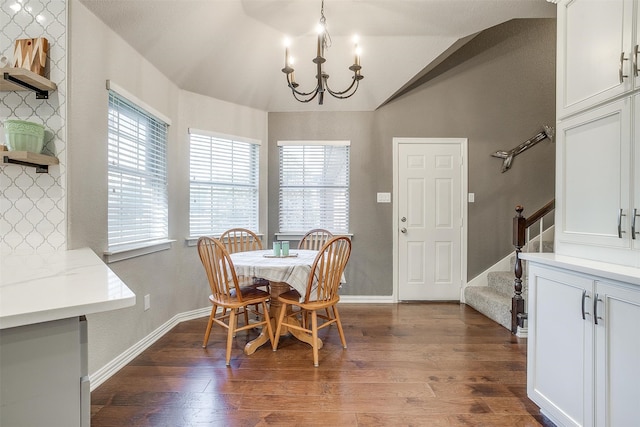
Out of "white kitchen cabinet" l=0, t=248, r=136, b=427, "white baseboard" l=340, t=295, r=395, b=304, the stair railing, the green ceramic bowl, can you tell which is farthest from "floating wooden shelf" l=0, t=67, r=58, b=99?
the stair railing

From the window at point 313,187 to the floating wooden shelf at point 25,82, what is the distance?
2289 mm

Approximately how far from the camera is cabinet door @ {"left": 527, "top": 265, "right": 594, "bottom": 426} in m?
1.32

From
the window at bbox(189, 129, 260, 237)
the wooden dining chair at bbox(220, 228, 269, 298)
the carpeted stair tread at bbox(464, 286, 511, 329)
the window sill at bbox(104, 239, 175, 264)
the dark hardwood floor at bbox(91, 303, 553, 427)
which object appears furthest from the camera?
the window at bbox(189, 129, 260, 237)

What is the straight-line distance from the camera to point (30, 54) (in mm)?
1716

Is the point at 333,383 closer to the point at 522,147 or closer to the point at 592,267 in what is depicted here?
the point at 592,267

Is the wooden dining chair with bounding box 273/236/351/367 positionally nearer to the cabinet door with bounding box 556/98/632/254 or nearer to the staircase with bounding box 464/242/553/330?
the cabinet door with bounding box 556/98/632/254

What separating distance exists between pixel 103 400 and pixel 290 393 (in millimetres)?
1084

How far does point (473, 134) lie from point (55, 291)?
4.02 metres

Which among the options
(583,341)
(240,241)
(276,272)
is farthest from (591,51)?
(240,241)

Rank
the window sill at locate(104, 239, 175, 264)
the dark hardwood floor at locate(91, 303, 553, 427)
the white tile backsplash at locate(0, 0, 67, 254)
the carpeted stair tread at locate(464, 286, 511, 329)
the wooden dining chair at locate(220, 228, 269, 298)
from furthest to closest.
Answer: the wooden dining chair at locate(220, 228, 269, 298), the carpeted stair tread at locate(464, 286, 511, 329), the window sill at locate(104, 239, 175, 264), the white tile backsplash at locate(0, 0, 67, 254), the dark hardwood floor at locate(91, 303, 553, 427)

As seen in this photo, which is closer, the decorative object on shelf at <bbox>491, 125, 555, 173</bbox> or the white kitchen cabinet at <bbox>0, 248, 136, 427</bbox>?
the white kitchen cabinet at <bbox>0, 248, 136, 427</bbox>

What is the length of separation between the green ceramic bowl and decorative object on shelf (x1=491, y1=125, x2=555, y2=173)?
164 inches

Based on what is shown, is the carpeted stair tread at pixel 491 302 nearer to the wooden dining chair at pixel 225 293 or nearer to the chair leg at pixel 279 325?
the chair leg at pixel 279 325

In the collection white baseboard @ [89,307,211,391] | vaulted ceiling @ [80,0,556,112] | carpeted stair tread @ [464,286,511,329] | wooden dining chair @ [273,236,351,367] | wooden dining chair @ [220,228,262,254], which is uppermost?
vaulted ceiling @ [80,0,556,112]
